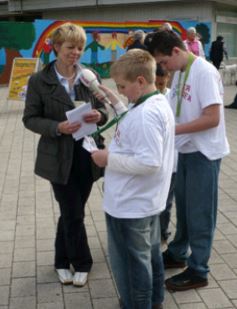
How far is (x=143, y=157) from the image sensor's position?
232 centimetres

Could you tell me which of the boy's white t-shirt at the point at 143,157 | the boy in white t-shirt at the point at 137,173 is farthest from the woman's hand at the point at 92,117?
the boy's white t-shirt at the point at 143,157

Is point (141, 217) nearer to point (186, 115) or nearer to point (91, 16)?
point (186, 115)

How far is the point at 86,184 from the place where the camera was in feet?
11.0

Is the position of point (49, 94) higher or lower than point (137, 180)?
higher

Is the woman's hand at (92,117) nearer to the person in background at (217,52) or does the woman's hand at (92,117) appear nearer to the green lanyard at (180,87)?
the green lanyard at (180,87)

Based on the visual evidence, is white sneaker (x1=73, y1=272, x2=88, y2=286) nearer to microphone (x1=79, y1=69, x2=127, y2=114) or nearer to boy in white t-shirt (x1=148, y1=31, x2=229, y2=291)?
boy in white t-shirt (x1=148, y1=31, x2=229, y2=291)

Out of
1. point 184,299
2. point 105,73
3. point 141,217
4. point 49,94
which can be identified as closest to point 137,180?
point 141,217

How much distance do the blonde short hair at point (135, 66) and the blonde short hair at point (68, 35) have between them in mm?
688

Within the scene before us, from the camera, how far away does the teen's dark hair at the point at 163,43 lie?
9.42 ft

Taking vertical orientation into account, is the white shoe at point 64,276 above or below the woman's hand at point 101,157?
below

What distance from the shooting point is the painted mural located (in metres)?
15.9

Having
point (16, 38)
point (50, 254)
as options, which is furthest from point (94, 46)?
point (50, 254)

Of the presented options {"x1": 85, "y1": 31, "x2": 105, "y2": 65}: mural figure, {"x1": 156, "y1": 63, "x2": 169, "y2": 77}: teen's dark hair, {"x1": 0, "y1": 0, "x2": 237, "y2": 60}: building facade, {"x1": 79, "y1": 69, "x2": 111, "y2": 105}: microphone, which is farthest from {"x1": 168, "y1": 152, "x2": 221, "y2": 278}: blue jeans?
{"x1": 0, "y1": 0, "x2": 237, "y2": 60}: building facade

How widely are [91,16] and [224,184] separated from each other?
71.0 feet
